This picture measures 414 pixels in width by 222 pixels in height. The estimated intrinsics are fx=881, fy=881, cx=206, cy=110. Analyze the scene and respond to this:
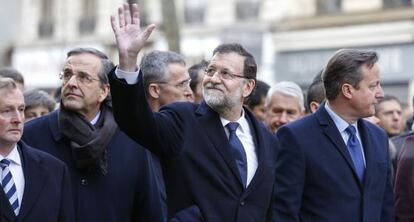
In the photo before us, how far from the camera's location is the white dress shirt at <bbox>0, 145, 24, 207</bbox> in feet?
14.8

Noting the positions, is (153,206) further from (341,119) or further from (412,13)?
(412,13)

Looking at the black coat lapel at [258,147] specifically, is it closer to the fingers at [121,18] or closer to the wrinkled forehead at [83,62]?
the wrinkled forehead at [83,62]

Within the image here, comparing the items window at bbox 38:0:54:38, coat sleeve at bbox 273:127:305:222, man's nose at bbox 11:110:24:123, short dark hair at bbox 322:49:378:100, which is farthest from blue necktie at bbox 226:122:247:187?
window at bbox 38:0:54:38

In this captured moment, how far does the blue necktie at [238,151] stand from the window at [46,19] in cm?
2446

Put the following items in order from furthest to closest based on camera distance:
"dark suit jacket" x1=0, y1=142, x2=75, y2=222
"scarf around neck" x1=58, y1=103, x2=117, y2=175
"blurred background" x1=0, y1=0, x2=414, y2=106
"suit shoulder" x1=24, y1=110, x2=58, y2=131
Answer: "blurred background" x1=0, y1=0, x2=414, y2=106 → "suit shoulder" x1=24, y1=110, x2=58, y2=131 → "scarf around neck" x1=58, y1=103, x2=117, y2=175 → "dark suit jacket" x1=0, y1=142, x2=75, y2=222

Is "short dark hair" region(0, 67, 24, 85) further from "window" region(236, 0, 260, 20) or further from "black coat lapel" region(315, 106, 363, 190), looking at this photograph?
"window" region(236, 0, 260, 20)

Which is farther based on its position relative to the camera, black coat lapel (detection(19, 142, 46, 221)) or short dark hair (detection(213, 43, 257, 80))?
short dark hair (detection(213, 43, 257, 80))

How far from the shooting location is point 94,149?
16.3ft

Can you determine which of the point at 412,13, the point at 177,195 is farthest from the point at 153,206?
the point at 412,13

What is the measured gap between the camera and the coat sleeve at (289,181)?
16.6 ft

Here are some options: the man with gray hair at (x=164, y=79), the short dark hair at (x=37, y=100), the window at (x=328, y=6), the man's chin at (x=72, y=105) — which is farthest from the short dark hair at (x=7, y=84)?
the window at (x=328, y=6)

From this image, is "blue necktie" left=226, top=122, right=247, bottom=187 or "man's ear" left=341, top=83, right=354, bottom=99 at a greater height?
"man's ear" left=341, top=83, right=354, bottom=99

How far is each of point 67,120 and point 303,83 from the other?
1692 cm

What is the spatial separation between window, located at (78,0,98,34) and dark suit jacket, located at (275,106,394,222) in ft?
73.3
